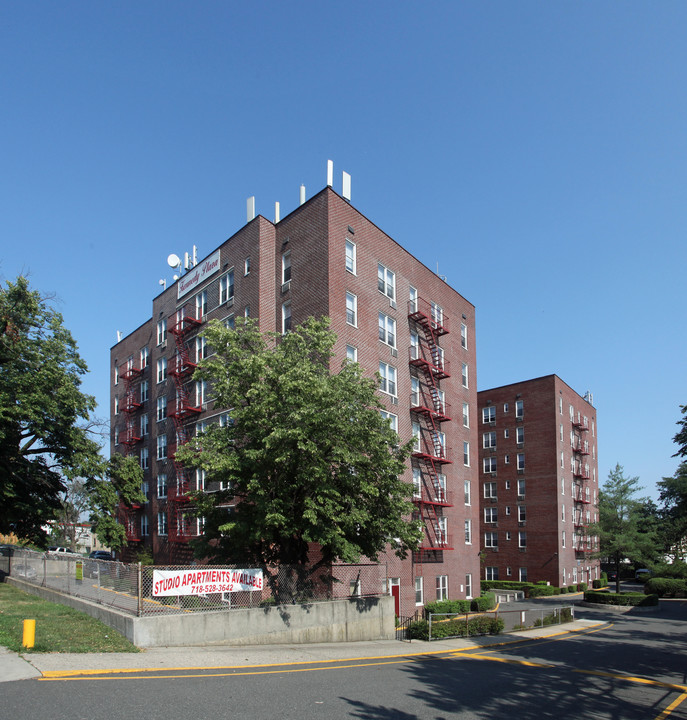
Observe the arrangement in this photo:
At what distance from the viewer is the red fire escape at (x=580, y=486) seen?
205 feet

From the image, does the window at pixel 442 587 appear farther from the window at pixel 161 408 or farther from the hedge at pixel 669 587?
the hedge at pixel 669 587

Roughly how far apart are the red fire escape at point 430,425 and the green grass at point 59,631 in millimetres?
19928

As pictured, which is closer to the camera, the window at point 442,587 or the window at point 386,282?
the window at point 386,282

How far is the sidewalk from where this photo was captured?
1184 centimetres

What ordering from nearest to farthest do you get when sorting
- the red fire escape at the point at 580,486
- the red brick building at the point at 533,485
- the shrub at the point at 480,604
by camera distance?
the shrub at the point at 480,604 < the red brick building at the point at 533,485 < the red fire escape at the point at 580,486

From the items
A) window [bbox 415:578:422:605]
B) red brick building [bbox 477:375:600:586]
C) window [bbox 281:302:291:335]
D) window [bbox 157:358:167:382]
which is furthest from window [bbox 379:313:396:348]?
red brick building [bbox 477:375:600:586]

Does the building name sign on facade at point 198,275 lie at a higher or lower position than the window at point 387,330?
higher

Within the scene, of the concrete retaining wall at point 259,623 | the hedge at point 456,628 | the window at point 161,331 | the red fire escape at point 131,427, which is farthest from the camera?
the red fire escape at point 131,427

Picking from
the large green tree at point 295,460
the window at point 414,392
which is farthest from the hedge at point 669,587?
the large green tree at point 295,460

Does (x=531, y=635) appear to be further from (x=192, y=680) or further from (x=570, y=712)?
(x=192, y=680)

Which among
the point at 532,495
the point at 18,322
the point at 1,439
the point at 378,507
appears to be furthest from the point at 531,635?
the point at 532,495

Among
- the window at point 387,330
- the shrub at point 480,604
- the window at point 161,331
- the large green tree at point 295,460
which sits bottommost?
the shrub at point 480,604

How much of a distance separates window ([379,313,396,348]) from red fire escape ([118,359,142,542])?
20.6 m

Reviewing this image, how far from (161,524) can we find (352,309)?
20.1 metres
